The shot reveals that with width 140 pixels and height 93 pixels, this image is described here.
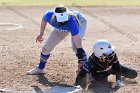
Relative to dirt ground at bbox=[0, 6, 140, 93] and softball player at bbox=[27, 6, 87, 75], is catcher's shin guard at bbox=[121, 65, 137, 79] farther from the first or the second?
softball player at bbox=[27, 6, 87, 75]

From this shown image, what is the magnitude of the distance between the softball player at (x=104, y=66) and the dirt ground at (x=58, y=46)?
0.17 meters

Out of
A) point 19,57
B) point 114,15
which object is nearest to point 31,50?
point 19,57

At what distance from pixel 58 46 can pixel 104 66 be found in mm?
3379

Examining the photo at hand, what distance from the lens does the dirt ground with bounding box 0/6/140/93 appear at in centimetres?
868

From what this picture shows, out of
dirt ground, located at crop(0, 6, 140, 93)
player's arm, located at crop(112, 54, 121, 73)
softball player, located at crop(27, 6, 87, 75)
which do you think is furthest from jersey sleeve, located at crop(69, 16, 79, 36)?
dirt ground, located at crop(0, 6, 140, 93)

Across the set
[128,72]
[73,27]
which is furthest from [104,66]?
[73,27]

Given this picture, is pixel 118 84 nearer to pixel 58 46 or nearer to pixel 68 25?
pixel 68 25

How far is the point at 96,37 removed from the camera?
12828mm

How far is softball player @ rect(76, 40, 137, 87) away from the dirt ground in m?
0.17

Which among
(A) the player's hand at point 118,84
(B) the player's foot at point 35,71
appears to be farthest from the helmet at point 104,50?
(B) the player's foot at point 35,71

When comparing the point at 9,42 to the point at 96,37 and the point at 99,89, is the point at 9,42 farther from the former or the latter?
the point at 99,89

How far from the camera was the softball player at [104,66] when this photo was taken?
8.20 meters

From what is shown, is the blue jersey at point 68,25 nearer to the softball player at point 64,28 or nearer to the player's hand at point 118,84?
the softball player at point 64,28

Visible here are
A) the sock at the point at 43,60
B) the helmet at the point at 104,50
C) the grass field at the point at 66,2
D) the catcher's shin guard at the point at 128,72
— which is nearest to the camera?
the helmet at the point at 104,50
